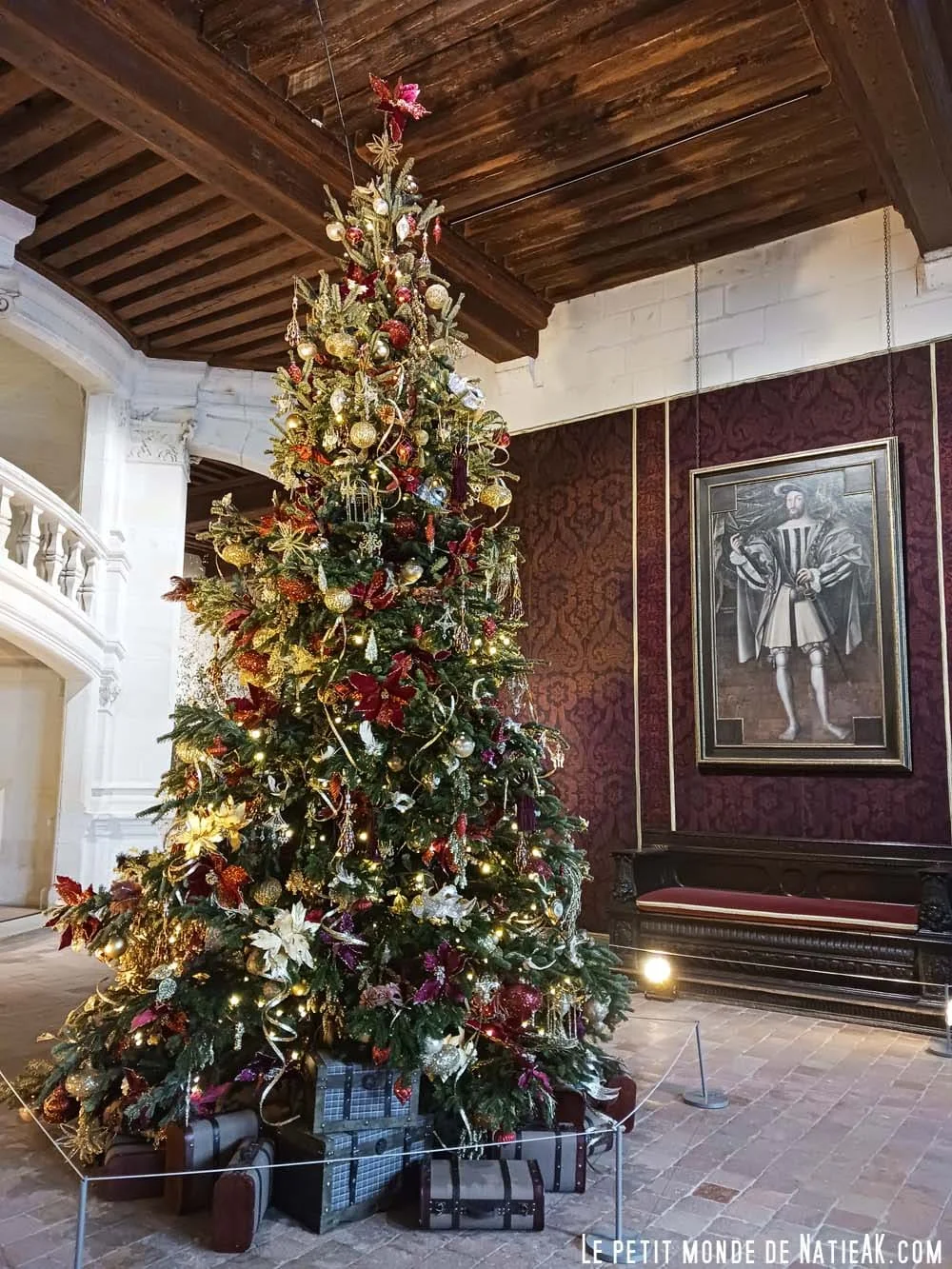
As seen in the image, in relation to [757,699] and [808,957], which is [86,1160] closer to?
[808,957]

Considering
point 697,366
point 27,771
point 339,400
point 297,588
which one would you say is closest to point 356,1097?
point 297,588

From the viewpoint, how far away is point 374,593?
3293mm

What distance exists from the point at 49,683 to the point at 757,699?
21.5ft

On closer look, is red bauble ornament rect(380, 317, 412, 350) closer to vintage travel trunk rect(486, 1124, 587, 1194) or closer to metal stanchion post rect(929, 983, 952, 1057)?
vintage travel trunk rect(486, 1124, 587, 1194)

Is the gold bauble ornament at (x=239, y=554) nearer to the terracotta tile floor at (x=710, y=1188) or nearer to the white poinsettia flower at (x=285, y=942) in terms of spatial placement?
the white poinsettia flower at (x=285, y=942)

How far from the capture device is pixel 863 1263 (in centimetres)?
249

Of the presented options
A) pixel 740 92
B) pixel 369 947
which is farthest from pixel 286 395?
pixel 740 92

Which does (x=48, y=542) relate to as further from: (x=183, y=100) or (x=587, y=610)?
(x=587, y=610)

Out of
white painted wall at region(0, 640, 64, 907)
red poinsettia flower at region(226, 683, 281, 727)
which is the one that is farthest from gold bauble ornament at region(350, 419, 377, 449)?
white painted wall at region(0, 640, 64, 907)

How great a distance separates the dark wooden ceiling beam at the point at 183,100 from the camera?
4.25 metres

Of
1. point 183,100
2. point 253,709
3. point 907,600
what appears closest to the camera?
point 253,709

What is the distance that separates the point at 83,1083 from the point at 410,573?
6.59 ft

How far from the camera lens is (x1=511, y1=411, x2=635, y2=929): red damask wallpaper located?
7008 mm

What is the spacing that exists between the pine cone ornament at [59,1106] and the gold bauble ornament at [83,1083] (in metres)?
0.16
